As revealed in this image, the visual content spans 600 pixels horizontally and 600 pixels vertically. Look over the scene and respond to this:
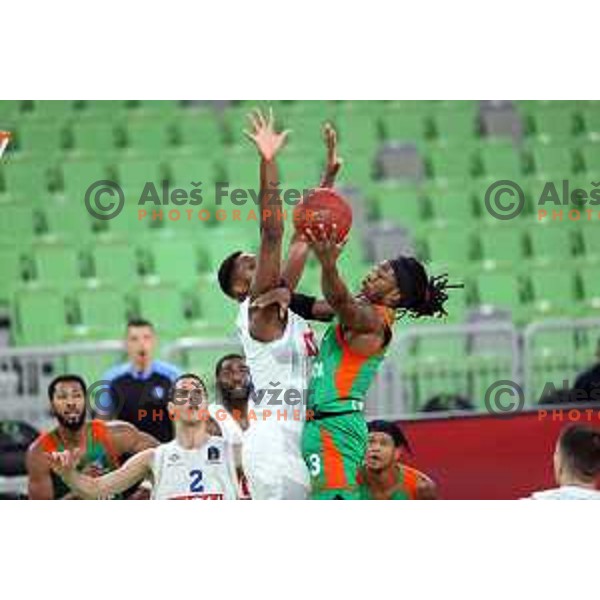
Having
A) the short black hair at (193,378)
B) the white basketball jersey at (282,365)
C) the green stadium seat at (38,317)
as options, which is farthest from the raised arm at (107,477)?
the green stadium seat at (38,317)

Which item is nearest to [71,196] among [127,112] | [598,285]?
[127,112]

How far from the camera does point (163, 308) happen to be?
1280 centimetres

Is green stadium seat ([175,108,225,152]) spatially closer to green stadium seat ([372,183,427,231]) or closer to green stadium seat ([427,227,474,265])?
green stadium seat ([372,183,427,231])

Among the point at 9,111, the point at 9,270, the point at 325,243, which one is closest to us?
the point at 325,243

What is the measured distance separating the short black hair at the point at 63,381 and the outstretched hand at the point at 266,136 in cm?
136

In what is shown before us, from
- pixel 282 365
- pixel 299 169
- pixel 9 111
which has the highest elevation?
pixel 9 111

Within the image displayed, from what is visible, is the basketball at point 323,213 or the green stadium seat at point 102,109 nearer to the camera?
the basketball at point 323,213

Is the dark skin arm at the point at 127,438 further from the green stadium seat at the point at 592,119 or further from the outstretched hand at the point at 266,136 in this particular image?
the green stadium seat at the point at 592,119

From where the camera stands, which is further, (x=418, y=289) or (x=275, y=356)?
(x=418, y=289)

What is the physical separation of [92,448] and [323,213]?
1581 millimetres

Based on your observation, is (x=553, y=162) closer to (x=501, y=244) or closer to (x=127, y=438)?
(x=501, y=244)

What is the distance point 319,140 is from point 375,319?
1.13 m

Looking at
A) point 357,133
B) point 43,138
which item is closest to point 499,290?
point 357,133

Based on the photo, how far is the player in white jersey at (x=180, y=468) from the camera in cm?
1232
